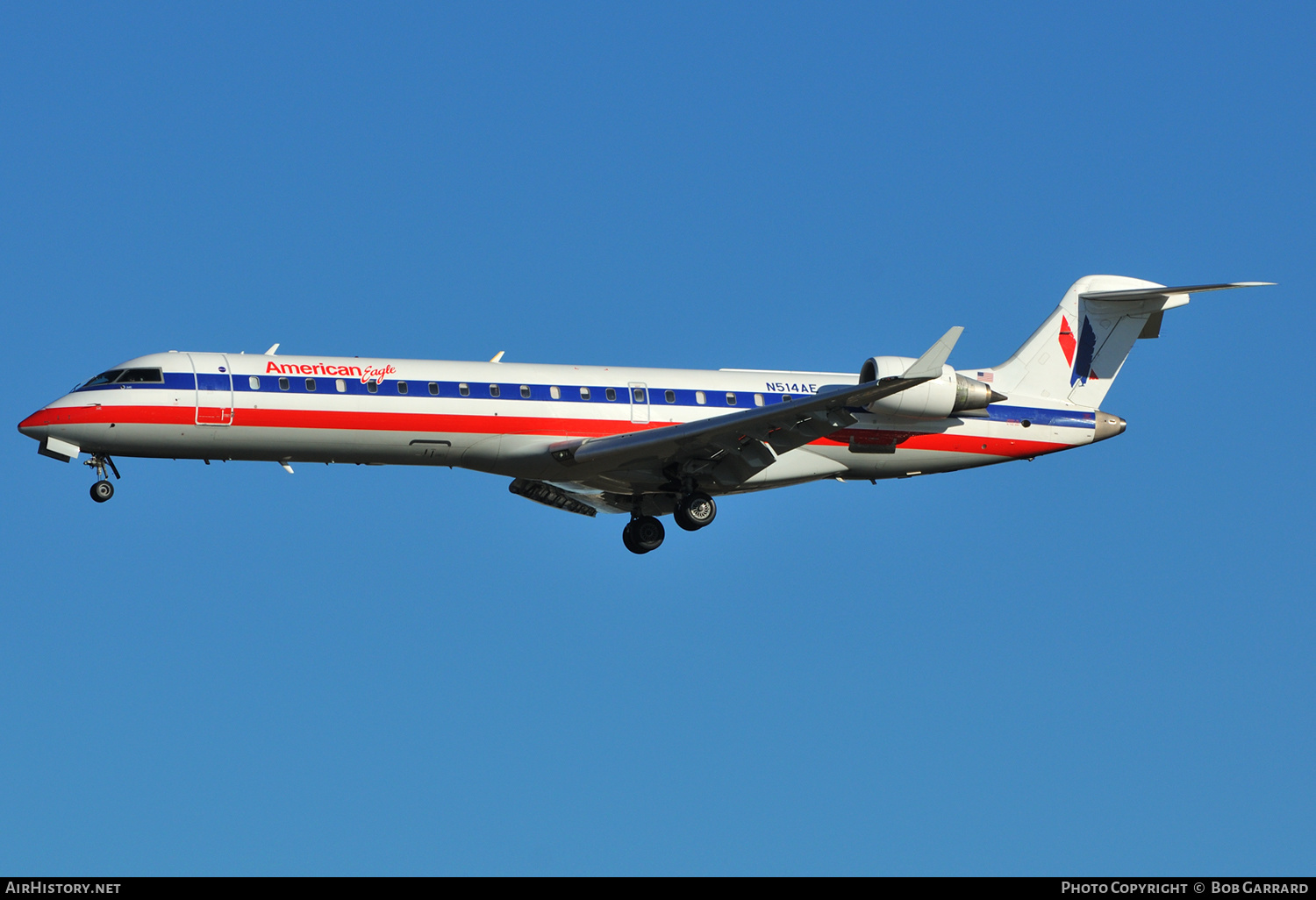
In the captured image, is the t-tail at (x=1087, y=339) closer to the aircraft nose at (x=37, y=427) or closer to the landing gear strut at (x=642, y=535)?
the landing gear strut at (x=642, y=535)

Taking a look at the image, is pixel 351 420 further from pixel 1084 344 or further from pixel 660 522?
pixel 1084 344

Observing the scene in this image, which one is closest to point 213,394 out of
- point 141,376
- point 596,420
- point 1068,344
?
point 141,376

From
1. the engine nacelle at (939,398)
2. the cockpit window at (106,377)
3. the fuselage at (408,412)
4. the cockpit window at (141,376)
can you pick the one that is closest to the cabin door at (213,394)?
the fuselage at (408,412)

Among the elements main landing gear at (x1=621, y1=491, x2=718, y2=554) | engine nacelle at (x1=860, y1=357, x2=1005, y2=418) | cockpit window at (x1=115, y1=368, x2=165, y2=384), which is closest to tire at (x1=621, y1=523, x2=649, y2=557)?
main landing gear at (x1=621, y1=491, x2=718, y2=554)

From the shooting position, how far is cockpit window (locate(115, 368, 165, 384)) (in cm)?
2641

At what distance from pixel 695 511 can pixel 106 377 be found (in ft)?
34.6

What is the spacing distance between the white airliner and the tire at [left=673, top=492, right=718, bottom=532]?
35mm

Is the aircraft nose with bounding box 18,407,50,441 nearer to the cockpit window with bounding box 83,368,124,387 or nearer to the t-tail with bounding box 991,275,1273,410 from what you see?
the cockpit window with bounding box 83,368,124,387

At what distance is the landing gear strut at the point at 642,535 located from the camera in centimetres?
2972

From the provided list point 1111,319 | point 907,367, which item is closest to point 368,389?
point 907,367

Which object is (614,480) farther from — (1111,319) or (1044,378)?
(1111,319)

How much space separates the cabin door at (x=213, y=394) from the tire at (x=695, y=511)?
26.6ft

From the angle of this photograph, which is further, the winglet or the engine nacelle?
the engine nacelle
